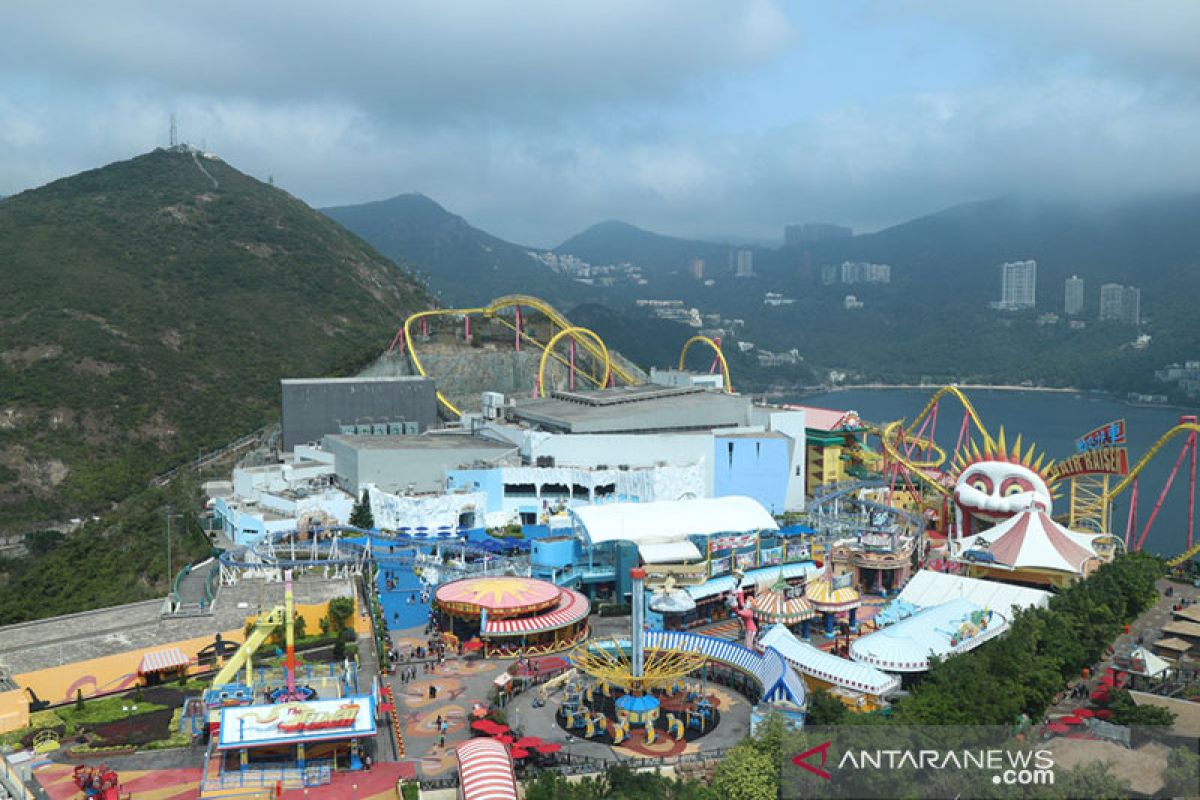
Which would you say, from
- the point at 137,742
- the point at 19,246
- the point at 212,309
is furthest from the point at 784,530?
the point at 19,246

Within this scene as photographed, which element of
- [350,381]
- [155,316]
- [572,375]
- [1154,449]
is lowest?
[1154,449]

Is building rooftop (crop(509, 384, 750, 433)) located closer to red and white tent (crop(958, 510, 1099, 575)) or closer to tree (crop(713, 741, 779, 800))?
red and white tent (crop(958, 510, 1099, 575))

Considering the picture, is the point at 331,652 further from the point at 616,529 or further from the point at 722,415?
the point at 722,415

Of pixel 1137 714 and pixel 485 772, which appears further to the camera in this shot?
pixel 1137 714

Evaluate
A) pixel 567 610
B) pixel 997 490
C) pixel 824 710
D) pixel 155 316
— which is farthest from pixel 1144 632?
pixel 155 316

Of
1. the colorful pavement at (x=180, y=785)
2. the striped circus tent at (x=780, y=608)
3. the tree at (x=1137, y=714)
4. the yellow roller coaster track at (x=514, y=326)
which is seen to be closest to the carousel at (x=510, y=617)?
the striped circus tent at (x=780, y=608)

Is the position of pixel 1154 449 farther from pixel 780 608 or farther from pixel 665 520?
pixel 665 520

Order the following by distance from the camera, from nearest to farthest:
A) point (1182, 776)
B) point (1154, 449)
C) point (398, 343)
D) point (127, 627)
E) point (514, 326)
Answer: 1. point (1182, 776)
2. point (127, 627)
3. point (1154, 449)
4. point (398, 343)
5. point (514, 326)

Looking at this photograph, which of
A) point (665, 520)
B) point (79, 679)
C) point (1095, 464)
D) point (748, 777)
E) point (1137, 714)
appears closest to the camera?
point (748, 777)
